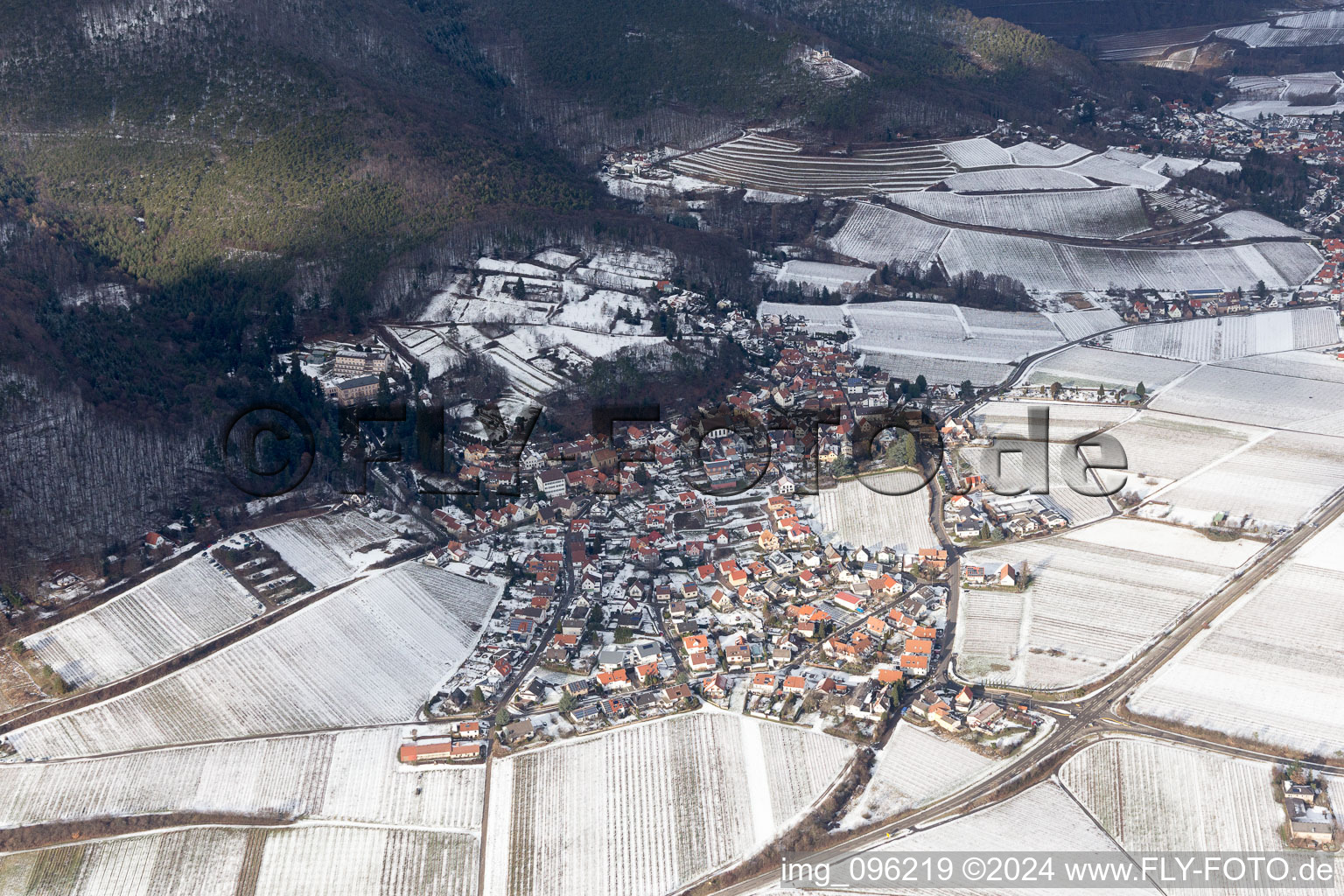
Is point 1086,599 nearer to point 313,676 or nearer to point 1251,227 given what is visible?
point 313,676

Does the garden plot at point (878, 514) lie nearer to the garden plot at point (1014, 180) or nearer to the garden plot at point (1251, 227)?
the garden plot at point (1014, 180)

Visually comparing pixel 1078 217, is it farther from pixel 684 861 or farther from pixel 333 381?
pixel 684 861

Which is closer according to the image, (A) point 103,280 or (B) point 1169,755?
(B) point 1169,755

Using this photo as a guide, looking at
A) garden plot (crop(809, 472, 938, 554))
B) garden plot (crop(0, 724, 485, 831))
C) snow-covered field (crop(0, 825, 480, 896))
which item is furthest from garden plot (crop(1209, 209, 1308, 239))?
snow-covered field (crop(0, 825, 480, 896))

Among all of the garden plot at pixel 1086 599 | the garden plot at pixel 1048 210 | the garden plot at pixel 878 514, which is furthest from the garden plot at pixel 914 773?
the garden plot at pixel 1048 210

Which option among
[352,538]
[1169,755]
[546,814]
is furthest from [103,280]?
[1169,755]
